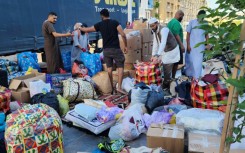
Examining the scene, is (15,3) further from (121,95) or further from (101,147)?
(101,147)

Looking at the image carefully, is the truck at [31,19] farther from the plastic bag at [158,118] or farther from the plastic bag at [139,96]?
the plastic bag at [158,118]

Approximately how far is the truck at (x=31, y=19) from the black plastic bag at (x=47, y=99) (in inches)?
109

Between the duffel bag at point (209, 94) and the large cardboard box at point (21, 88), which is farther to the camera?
the large cardboard box at point (21, 88)

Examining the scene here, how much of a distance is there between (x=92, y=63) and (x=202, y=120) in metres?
3.70

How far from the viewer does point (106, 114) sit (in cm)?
347

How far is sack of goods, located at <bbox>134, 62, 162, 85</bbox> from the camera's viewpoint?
203 inches

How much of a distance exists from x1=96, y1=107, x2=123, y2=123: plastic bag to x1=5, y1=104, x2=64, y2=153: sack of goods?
2.60 feet

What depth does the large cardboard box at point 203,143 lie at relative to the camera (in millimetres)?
2464

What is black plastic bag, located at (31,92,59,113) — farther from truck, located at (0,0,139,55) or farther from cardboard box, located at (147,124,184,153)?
truck, located at (0,0,139,55)

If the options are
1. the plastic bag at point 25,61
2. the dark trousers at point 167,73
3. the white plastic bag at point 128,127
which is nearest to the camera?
the white plastic bag at point 128,127

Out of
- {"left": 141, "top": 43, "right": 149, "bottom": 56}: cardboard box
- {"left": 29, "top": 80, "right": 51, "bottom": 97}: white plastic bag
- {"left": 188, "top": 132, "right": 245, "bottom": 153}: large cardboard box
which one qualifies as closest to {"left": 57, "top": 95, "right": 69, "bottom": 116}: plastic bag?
{"left": 29, "top": 80, "right": 51, "bottom": 97}: white plastic bag

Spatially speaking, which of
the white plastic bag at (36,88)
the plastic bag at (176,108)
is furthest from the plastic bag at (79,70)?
the plastic bag at (176,108)

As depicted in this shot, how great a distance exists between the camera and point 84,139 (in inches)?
136

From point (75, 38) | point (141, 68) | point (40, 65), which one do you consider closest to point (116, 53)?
point (141, 68)
